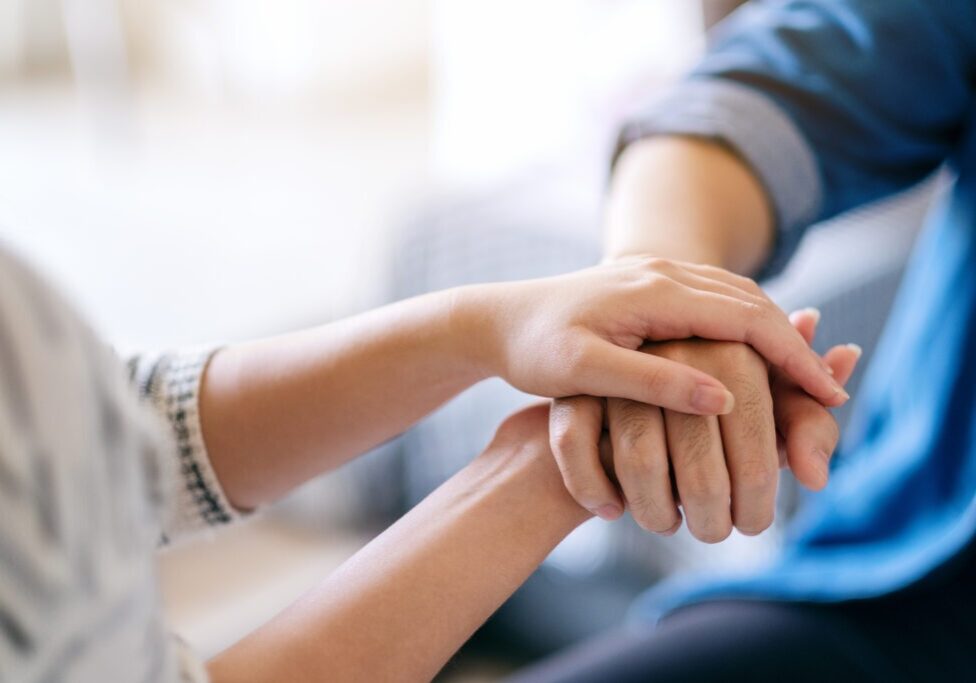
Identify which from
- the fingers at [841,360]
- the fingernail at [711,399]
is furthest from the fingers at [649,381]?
the fingers at [841,360]

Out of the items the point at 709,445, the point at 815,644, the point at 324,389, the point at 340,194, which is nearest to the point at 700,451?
the point at 709,445

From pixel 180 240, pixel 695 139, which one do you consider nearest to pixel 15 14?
pixel 180 240

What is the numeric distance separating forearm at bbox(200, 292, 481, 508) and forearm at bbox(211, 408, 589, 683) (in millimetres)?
67

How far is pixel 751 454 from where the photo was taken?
49 cm

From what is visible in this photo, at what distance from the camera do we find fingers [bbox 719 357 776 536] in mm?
492

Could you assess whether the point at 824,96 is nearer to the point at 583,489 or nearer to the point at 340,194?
the point at 583,489

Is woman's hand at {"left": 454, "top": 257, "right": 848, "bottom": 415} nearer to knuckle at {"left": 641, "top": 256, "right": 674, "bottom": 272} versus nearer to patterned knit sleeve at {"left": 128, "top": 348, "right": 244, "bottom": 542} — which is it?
knuckle at {"left": 641, "top": 256, "right": 674, "bottom": 272}

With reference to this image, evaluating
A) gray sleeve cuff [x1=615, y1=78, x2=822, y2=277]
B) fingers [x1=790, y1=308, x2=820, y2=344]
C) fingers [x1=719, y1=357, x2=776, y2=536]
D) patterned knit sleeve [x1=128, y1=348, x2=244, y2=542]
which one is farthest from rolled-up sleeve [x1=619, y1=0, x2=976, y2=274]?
patterned knit sleeve [x1=128, y1=348, x2=244, y2=542]

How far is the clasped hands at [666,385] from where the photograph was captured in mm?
493

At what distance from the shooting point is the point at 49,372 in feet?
1.08

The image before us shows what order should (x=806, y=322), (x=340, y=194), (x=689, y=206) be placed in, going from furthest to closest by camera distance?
1. (x=340, y=194)
2. (x=689, y=206)
3. (x=806, y=322)

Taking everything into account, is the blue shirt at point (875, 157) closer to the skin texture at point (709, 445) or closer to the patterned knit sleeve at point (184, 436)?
the skin texture at point (709, 445)

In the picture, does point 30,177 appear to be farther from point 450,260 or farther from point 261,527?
point 450,260

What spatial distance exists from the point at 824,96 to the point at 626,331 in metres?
0.35
